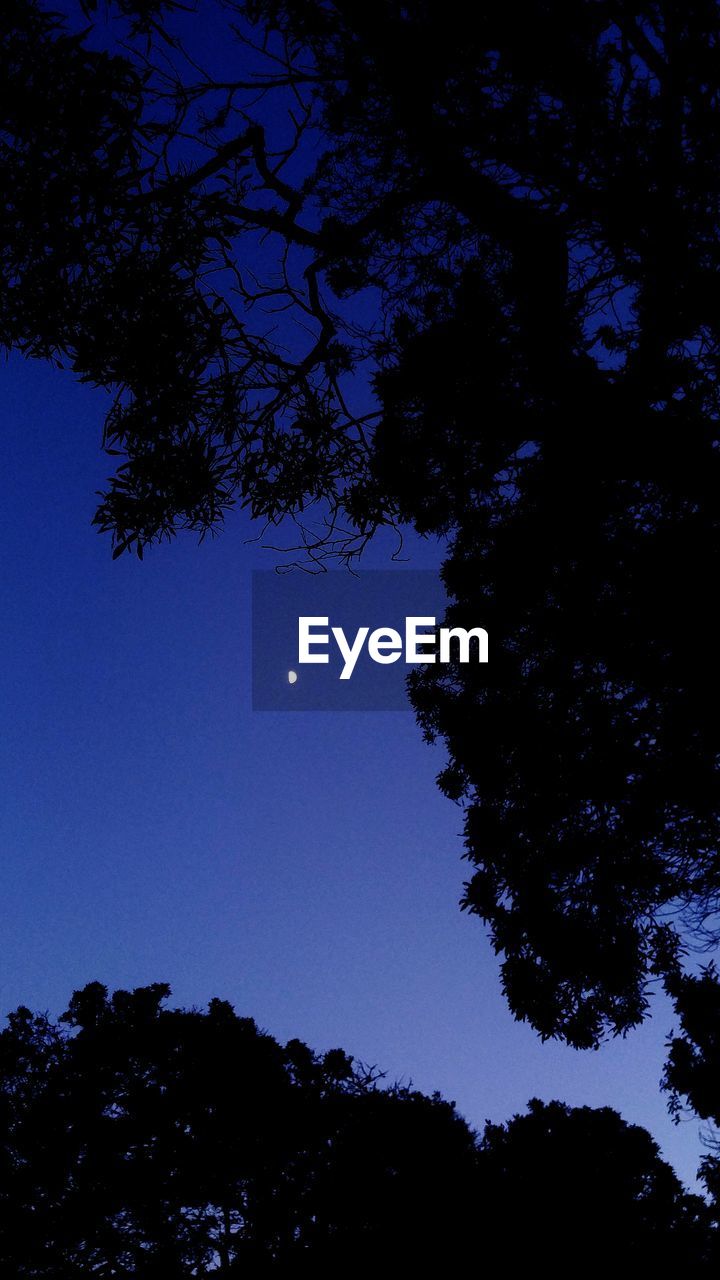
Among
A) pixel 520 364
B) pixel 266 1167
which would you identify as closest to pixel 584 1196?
pixel 266 1167

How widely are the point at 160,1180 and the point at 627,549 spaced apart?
18888 millimetres

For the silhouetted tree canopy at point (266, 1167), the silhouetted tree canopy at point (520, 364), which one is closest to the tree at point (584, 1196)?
the silhouetted tree canopy at point (266, 1167)

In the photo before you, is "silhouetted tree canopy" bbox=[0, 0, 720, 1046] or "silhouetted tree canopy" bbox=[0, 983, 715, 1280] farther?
"silhouetted tree canopy" bbox=[0, 983, 715, 1280]

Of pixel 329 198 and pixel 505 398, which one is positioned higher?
pixel 329 198

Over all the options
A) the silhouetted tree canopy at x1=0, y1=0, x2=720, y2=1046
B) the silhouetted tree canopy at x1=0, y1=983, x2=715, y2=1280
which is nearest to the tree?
the silhouetted tree canopy at x1=0, y1=983, x2=715, y2=1280

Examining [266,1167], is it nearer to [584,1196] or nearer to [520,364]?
[584,1196]

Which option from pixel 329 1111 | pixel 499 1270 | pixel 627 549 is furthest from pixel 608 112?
pixel 329 1111

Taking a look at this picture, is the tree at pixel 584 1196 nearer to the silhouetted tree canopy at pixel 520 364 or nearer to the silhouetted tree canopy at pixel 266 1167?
the silhouetted tree canopy at pixel 266 1167

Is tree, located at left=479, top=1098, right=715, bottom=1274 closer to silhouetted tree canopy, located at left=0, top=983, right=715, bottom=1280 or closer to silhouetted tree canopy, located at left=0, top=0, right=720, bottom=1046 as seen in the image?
silhouetted tree canopy, located at left=0, top=983, right=715, bottom=1280

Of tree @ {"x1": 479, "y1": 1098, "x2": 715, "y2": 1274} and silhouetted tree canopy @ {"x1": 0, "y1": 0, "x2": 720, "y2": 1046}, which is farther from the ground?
silhouetted tree canopy @ {"x1": 0, "y1": 0, "x2": 720, "y2": 1046}

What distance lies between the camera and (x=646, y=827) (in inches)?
310

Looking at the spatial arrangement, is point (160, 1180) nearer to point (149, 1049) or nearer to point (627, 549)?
point (149, 1049)

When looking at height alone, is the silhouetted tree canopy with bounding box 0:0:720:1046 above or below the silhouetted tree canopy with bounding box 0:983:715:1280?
above

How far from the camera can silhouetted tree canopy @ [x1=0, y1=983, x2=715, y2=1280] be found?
1496 centimetres
